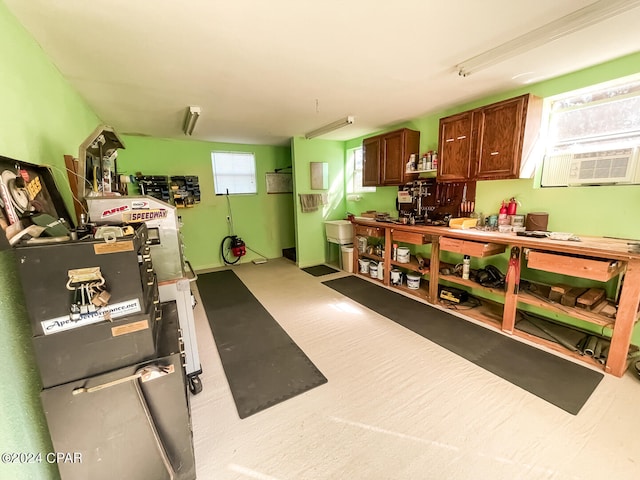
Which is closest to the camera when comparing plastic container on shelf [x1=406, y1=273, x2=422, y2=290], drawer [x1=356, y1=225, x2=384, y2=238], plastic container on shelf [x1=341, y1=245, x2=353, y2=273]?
plastic container on shelf [x1=406, y1=273, x2=422, y2=290]

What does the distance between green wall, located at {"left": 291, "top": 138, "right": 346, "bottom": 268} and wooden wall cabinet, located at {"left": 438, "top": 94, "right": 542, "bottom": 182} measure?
8.22ft

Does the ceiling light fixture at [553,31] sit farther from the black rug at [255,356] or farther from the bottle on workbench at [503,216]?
the black rug at [255,356]

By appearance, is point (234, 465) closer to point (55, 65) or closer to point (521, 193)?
point (55, 65)

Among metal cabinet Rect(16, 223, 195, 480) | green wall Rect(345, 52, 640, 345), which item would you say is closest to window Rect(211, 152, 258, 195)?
green wall Rect(345, 52, 640, 345)

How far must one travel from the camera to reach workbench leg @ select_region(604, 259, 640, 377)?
1.92 metres

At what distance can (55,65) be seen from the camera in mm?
2004

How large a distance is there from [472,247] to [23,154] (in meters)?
3.64

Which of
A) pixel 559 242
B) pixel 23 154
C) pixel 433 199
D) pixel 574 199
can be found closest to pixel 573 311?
pixel 559 242

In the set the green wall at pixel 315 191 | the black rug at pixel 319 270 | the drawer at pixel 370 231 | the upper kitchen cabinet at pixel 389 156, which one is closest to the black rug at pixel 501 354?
the drawer at pixel 370 231

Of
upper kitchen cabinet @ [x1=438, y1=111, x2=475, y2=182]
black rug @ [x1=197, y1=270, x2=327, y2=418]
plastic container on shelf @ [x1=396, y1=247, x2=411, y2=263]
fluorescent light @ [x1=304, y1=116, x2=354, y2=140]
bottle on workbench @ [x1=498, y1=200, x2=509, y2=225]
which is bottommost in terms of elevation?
Answer: black rug @ [x1=197, y1=270, x2=327, y2=418]

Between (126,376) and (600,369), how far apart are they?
3346mm

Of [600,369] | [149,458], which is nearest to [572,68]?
[600,369]

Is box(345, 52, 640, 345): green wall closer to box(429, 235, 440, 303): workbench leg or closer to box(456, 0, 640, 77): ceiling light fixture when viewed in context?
box(429, 235, 440, 303): workbench leg

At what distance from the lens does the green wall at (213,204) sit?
4.62 m
